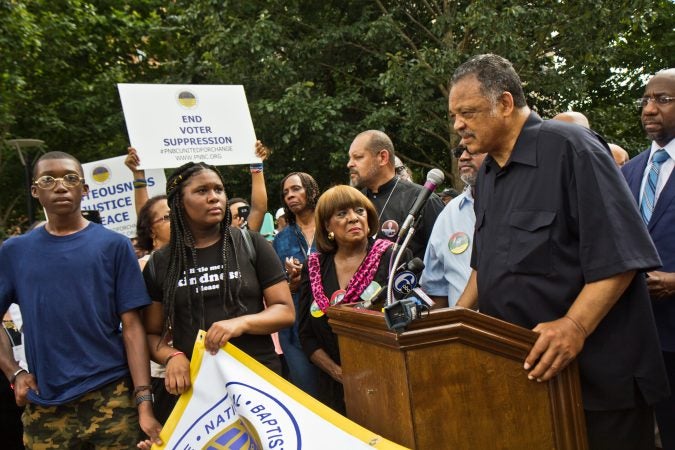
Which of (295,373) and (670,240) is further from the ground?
(670,240)

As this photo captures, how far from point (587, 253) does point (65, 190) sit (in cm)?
250

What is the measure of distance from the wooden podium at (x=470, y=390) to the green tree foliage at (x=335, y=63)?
33.9 feet

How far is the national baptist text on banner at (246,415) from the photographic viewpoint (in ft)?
8.34

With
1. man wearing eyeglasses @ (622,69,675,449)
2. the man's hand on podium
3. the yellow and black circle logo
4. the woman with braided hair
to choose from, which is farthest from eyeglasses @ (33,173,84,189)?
man wearing eyeglasses @ (622,69,675,449)

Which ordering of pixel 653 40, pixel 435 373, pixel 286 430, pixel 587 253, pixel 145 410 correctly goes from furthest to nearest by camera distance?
pixel 653 40 → pixel 145 410 → pixel 286 430 → pixel 587 253 → pixel 435 373

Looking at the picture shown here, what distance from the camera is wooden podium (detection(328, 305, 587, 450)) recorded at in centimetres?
220

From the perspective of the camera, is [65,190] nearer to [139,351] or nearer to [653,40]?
[139,351]

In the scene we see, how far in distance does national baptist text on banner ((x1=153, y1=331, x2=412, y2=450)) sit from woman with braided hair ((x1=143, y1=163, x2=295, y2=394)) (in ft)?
0.67

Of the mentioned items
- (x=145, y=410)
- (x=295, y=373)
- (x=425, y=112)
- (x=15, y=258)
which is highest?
(x=425, y=112)

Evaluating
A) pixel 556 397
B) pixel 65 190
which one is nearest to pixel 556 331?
pixel 556 397

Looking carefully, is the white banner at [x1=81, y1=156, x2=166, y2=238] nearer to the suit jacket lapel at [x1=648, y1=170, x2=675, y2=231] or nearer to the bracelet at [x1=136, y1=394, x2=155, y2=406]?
the bracelet at [x1=136, y1=394, x2=155, y2=406]

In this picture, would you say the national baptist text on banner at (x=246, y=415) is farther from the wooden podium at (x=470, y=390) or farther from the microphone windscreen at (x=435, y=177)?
the microphone windscreen at (x=435, y=177)

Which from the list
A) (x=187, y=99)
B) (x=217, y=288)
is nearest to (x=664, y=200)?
(x=217, y=288)

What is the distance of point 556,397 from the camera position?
2326 mm
